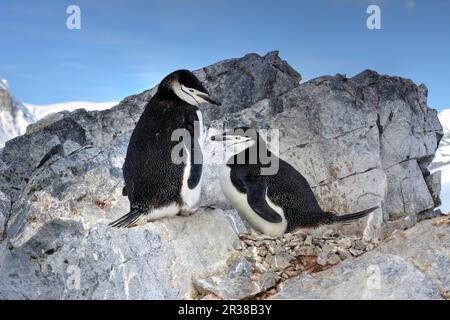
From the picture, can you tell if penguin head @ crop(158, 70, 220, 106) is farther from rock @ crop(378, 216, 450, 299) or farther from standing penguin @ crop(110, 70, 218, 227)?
rock @ crop(378, 216, 450, 299)

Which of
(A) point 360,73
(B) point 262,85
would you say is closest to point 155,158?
(B) point 262,85

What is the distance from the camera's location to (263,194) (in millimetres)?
6055

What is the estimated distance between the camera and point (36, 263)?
4836 mm

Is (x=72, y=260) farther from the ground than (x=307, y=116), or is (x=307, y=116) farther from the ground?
(x=307, y=116)

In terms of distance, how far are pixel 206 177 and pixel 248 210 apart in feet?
3.05

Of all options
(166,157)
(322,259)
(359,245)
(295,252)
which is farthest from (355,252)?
(166,157)

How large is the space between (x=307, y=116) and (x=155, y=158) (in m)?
5.12

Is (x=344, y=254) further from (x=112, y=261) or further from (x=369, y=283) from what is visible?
(x=112, y=261)

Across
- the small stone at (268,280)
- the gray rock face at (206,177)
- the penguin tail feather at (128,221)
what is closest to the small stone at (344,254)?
the small stone at (268,280)

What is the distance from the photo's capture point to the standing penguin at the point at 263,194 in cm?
605

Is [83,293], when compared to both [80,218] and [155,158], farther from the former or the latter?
[155,158]

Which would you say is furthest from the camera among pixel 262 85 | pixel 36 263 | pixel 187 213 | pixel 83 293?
pixel 262 85

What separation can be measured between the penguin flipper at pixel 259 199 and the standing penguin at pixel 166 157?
95cm

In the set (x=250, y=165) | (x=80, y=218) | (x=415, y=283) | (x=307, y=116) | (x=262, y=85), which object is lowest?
(x=415, y=283)
